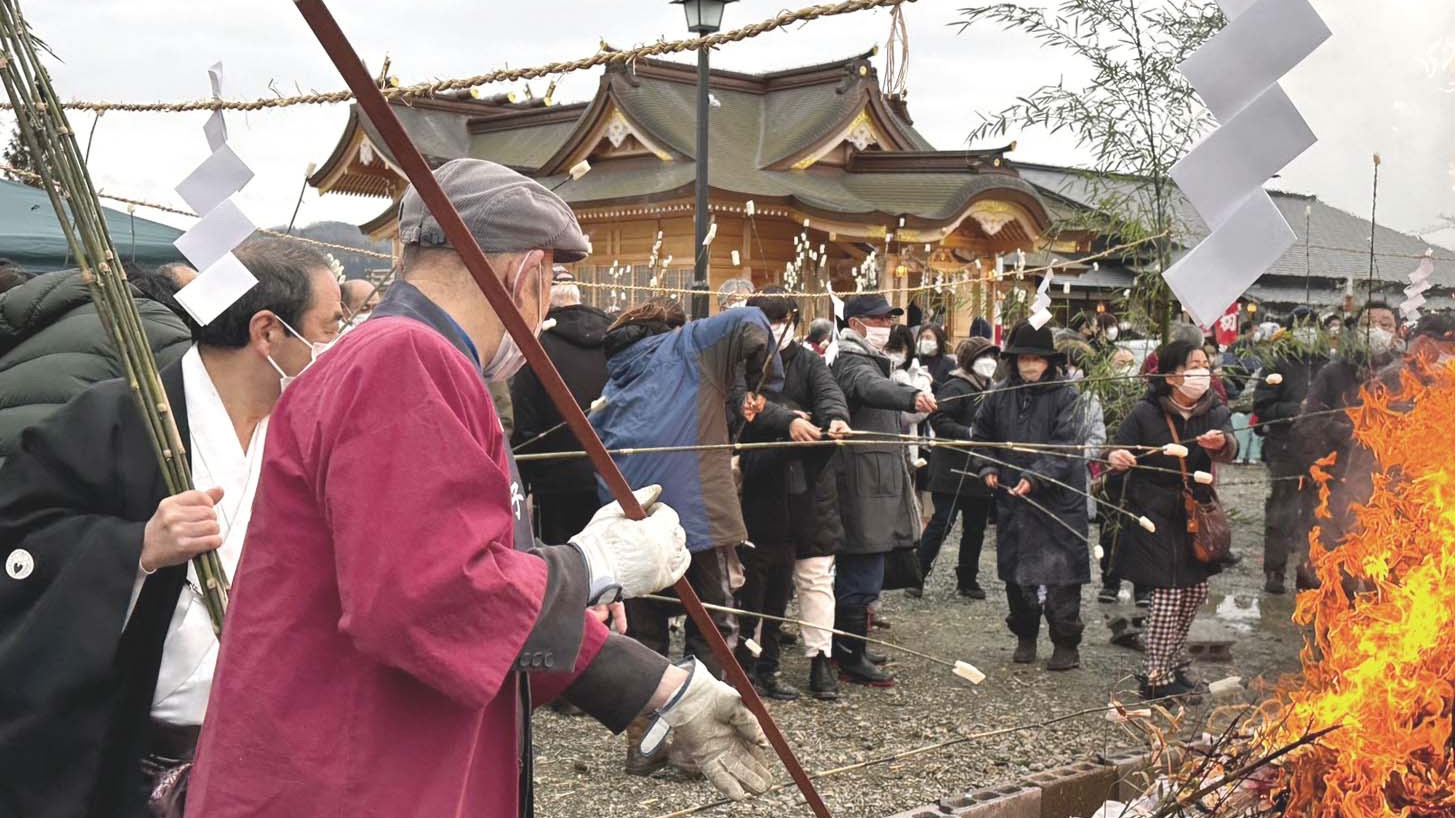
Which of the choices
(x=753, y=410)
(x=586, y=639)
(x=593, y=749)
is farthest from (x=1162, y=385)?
(x=586, y=639)

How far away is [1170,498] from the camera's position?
631 centimetres

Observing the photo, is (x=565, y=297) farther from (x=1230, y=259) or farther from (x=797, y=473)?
(x=1230, y=259)

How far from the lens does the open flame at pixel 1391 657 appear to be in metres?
2.72

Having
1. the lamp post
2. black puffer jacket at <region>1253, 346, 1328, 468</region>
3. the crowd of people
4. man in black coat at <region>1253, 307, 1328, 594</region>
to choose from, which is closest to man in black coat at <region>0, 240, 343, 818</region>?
the crowd of people

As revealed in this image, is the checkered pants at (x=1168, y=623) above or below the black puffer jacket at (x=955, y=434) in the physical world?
below

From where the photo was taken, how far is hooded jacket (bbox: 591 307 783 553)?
5.36 meters

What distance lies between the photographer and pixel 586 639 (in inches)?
86.0

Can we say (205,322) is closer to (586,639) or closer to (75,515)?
(75,515)

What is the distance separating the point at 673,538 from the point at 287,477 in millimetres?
653

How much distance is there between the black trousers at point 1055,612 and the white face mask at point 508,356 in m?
5.30

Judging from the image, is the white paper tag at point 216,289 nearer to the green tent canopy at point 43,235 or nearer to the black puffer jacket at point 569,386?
the black puffer jacket at point 569,386

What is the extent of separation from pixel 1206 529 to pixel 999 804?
329cm

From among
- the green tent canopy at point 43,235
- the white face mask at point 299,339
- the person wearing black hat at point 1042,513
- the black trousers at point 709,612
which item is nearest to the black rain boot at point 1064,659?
the person wearing black hat at point 1042,513

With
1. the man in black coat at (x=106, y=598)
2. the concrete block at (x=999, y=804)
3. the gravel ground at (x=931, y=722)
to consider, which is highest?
the man in black coat at (x=106, y=598)
